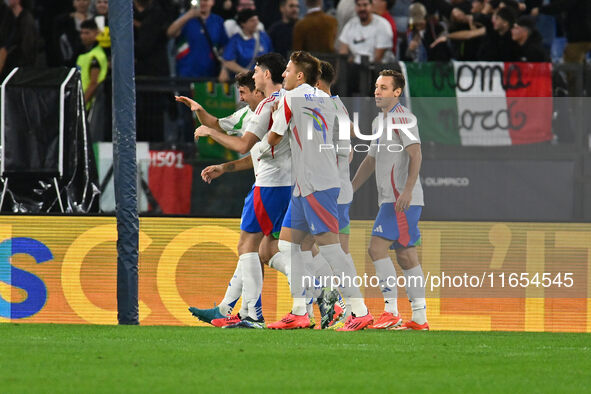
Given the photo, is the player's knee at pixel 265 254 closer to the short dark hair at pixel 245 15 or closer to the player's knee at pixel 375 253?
the player's knee at pixel 375 253

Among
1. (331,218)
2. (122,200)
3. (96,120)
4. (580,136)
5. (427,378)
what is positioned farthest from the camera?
(96,120)

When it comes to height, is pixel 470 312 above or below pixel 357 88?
below

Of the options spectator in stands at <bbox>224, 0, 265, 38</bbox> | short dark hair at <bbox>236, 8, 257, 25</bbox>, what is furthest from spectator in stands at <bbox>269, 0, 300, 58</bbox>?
short dark hair at <bbox>236, 8, 257, 25</bbox>

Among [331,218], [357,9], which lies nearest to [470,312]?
[331,218]

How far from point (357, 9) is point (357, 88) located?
81.7 inches

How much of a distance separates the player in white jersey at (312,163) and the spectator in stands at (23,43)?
6.44 m

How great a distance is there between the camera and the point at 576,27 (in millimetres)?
14688

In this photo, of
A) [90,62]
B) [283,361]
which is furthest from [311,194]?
[90,62]

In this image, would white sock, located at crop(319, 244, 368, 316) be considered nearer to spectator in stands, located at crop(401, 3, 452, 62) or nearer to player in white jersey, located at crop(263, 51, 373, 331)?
player in white jersey, located at crop(263, 51, 373, 331)

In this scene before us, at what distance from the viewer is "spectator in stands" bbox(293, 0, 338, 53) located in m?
14.4

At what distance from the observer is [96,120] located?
13656mm

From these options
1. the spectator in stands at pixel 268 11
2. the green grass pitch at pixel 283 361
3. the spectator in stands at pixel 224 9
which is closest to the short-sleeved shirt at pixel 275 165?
the green grass pitch at pixel 283 361

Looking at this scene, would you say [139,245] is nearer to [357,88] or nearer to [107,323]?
[107,323]

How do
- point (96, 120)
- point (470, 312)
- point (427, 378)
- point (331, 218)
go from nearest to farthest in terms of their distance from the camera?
point (427, 378) < point (331, 218) < point (470, 312) < point (96, 120)
